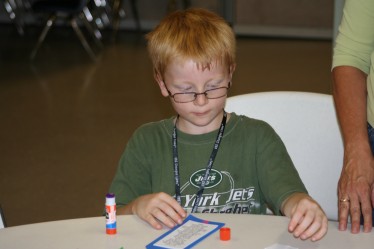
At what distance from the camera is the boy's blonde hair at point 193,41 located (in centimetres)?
192

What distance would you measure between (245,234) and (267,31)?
744 centimetres

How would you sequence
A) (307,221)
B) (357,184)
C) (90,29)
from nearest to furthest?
(307,221), (357,184), (90,29)

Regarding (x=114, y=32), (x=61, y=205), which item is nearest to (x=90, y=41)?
(x=114, y=32)

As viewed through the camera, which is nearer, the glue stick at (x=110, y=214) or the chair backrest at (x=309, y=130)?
the glue stick at (x=110, y=214)

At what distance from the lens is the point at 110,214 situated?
1636 mm

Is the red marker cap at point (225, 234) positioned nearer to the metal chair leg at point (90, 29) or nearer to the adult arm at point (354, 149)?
the adult arm at point (354, 149)

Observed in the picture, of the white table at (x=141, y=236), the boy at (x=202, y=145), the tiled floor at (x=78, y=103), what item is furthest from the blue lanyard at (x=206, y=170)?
the tiled floor at (x=78, y=103)

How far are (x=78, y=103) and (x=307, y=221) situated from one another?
14.9 feet

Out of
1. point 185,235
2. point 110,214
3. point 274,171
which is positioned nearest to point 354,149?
point 274,171

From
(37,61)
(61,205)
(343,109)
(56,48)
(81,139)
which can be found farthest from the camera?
(56,48)

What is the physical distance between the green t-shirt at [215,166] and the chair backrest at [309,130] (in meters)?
0.22

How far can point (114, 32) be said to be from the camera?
889 centimetres

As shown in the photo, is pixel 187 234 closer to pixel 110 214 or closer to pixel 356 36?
pixel 110 214

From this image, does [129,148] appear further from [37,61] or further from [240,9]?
[240,9]
